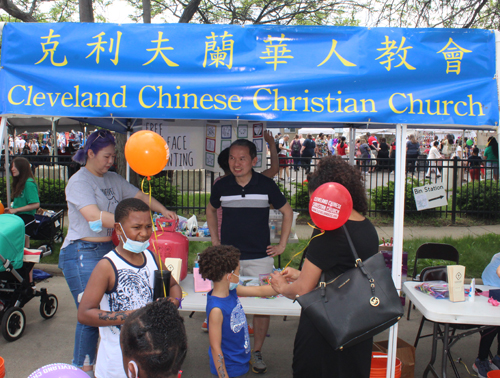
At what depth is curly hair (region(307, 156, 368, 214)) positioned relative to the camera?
7.11 ft

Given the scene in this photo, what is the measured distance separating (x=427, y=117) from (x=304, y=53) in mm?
997

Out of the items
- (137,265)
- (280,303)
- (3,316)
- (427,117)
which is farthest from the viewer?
(3,316)

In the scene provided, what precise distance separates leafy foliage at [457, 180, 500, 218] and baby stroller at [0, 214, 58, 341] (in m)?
8.53

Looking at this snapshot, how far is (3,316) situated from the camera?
3822 millimetres

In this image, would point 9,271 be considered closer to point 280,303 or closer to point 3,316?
point 3,316

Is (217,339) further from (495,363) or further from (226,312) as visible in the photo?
(495,363)

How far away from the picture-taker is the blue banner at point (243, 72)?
2758 millimetres

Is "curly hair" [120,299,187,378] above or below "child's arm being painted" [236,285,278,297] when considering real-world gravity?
above

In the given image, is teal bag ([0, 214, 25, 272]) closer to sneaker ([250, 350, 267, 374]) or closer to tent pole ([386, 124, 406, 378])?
sneaker ([250, 350, 267, 374])

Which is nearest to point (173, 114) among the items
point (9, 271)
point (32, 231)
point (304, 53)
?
point (304, 53)

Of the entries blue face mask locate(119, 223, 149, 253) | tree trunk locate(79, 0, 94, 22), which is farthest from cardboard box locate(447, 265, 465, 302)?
tree trunk locate(79, 0, 94, 22)

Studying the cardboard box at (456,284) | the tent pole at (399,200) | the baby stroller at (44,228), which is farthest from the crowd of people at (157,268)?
the baby stroller at (44,228)

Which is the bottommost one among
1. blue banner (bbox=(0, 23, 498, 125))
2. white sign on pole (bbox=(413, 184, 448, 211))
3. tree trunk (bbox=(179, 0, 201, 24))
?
white sign on pole (bbox=(413, 184, 448, 211))

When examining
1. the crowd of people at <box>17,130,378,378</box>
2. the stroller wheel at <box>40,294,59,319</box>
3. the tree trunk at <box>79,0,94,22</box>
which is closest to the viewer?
the crowd of people at <box>17,130,378,378</box>
